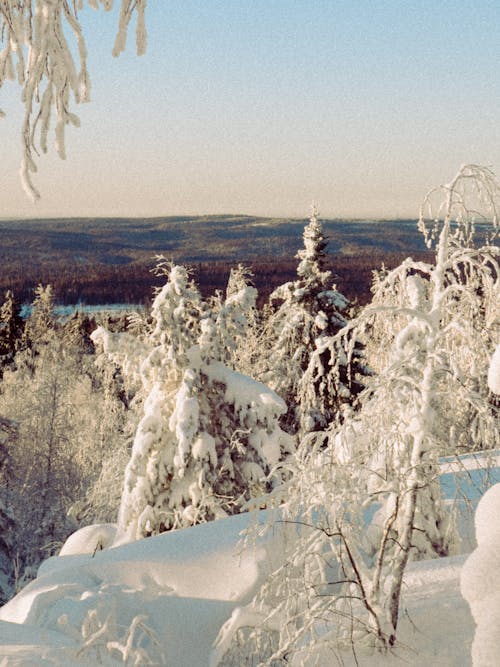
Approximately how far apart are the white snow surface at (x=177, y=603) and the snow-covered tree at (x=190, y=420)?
2728mm

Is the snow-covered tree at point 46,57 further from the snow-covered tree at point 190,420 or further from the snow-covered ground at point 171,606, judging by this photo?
the snow-covered tree at point 190,420

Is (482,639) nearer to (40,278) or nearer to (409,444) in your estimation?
(409,444)

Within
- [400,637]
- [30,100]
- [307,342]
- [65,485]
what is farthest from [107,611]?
[65,485]

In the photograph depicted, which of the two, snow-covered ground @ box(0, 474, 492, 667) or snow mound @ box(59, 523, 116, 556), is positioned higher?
snow-covered ground @ box(0, 474, 492, 667)

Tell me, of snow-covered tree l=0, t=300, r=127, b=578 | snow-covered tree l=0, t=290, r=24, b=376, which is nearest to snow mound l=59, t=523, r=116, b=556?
snow-covered tree l=0, t=300, r=127, b=578

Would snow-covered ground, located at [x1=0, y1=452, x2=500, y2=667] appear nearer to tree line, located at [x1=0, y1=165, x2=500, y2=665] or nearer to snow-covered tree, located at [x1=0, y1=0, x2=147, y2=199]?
tree line, located at [x1=0, y1=165, x2=500, y2=665]

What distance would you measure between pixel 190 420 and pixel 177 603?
4780 millimetres

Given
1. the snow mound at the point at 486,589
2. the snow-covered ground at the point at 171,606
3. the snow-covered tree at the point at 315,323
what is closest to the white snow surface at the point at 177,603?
the snow-covered ground at the point at 171,606

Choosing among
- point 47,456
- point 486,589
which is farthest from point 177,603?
point 47,456

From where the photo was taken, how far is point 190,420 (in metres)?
13.4

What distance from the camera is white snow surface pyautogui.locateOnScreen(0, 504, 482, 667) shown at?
6.80 metres

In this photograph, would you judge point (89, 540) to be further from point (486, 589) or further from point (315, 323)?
point (486, 589)

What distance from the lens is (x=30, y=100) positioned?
2477 millimetres

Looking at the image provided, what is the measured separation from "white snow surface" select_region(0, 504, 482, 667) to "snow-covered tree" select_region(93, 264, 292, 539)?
8.95ft
